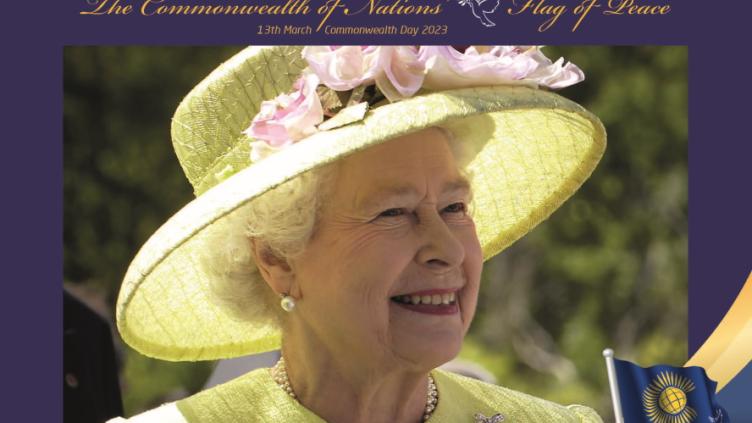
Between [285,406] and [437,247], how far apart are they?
1.78ft

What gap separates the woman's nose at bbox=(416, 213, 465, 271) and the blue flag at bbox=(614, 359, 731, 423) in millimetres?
787

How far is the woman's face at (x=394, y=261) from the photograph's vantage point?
276cm

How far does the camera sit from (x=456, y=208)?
2902 millimetres

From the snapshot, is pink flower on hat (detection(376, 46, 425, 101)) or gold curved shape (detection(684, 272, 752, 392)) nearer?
pink flower on hat (detection(376, 46, 425, 101))

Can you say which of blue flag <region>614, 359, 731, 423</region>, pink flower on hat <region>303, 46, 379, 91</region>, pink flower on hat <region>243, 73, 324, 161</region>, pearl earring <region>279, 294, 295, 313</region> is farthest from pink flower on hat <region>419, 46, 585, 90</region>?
blue flag <region>614, 359, 731, 423</region>


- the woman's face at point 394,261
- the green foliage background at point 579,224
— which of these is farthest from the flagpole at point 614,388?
the green foliage background at point 579,224

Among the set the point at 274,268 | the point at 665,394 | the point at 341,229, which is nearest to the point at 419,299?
the point at 341,229

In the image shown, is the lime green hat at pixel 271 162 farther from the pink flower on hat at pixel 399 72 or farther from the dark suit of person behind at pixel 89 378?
the dark suit of person behind at pixel 89 378

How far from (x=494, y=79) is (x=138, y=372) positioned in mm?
4312

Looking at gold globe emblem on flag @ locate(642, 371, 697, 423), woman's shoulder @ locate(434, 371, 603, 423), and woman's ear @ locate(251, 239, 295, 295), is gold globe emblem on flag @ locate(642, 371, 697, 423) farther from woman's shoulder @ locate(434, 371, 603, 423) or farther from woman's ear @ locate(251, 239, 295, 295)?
woman's ear @ locate(251, 239, 295, 295)

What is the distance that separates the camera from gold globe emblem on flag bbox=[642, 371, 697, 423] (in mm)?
3295

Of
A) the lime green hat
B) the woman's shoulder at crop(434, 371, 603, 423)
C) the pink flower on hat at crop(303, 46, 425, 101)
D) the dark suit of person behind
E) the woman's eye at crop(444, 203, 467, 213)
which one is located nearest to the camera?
the lime green hat

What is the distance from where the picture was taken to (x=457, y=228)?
286 centimetres

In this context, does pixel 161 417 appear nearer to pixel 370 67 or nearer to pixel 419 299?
pixel 419 299
